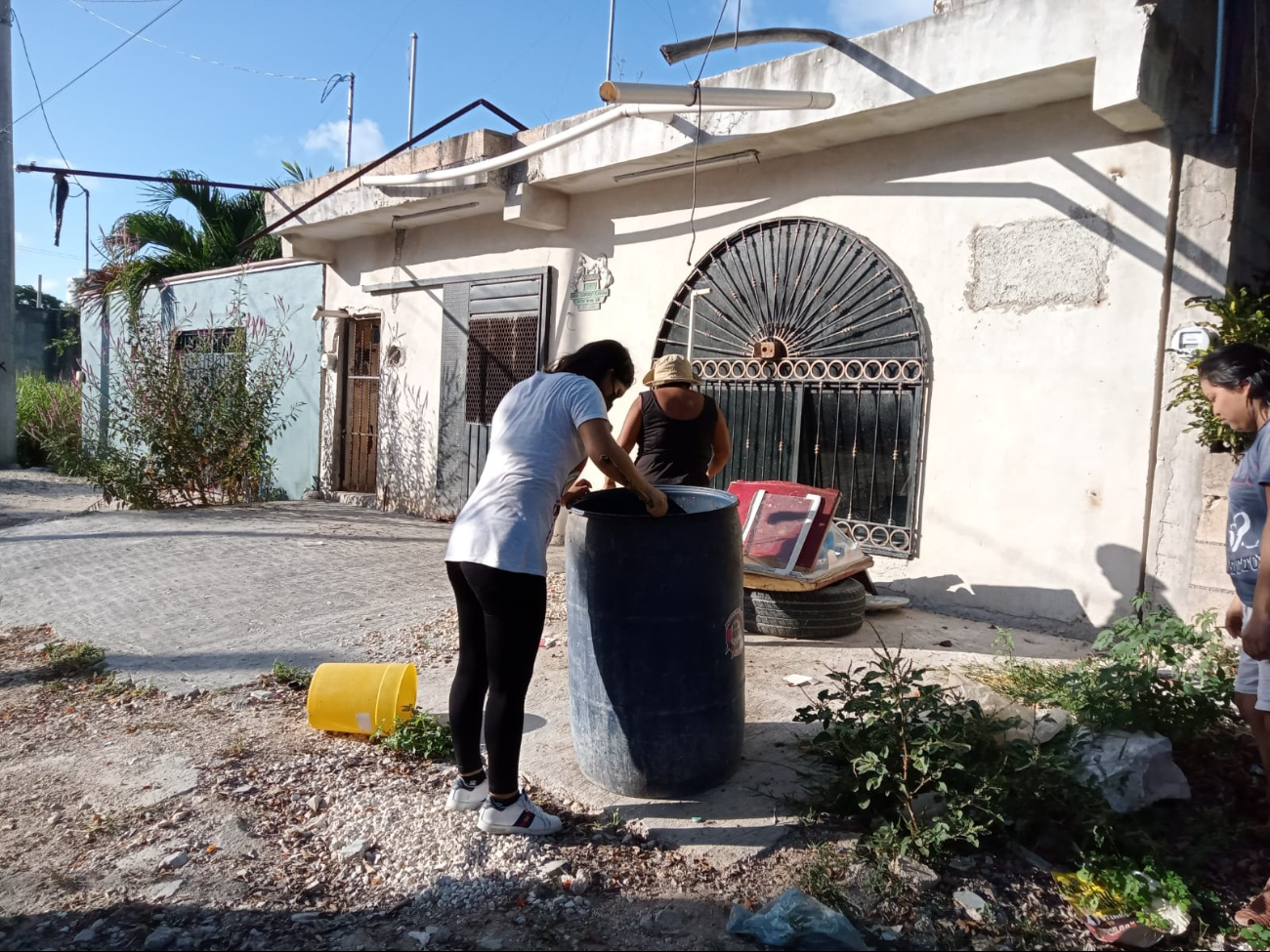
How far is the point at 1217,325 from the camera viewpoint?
439 cm

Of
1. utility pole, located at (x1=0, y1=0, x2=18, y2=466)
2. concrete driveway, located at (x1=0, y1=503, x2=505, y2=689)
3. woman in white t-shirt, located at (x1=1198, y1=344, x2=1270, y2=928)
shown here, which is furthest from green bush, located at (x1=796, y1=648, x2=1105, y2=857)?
utility pole, located at (x1=0, y1=0, x2=18, y2=466)

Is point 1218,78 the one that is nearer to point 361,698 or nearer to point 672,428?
point 672,428

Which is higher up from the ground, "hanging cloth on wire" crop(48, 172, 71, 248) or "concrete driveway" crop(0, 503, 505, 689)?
"hanging cloth on wire" crop(48, 172, 71, 248)

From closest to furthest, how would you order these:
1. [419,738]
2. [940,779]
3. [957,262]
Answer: [940,779] < [419,738] < [957,262]

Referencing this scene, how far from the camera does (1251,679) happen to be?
107 inches

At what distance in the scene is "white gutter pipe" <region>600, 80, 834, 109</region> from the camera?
17.9ft

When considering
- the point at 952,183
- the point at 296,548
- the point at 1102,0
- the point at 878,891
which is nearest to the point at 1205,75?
the point at 1102,0

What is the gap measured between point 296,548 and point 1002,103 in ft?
19.6

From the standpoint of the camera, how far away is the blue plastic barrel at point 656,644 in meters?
2.86

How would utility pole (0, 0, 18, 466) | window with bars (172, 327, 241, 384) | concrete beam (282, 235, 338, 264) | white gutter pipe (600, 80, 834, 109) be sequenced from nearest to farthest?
white gutter pipe (600, 80, 834, 109)
window with bars (172, 327, 241, 384)
concrete beam (282, 235, 338, 264)
utility pole (0, 0, 18, 466)

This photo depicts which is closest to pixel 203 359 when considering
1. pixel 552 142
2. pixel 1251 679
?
pixel 552 142

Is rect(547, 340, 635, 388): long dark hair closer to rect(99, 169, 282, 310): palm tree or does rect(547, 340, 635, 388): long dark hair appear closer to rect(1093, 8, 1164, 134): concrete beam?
rect(1093, 8, 1164, 134): concrete beam

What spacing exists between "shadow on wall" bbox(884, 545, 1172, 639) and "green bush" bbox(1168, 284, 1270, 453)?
0.76 meters

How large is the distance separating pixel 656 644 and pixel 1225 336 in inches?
133
